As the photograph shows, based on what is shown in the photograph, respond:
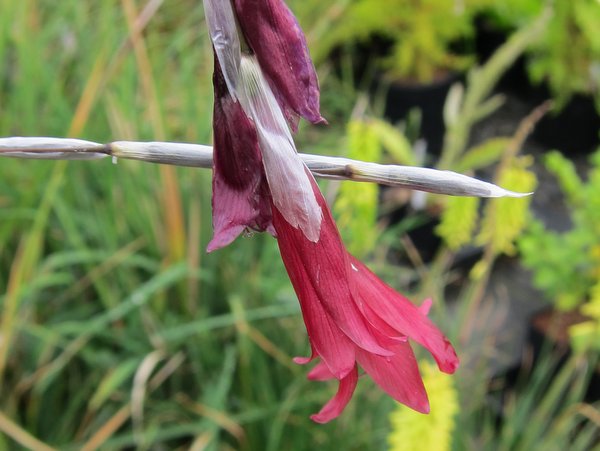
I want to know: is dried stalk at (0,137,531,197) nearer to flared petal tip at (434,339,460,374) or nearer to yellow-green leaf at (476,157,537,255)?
flared petal tip at (434,339,460,374)

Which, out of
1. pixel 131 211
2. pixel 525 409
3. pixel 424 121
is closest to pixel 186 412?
pixel 131 211

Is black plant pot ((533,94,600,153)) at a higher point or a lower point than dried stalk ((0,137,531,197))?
higher

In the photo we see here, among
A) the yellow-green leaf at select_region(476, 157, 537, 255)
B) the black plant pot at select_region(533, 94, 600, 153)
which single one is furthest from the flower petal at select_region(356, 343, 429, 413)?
the black plant pot at select_region(533, 94, 600, 153)

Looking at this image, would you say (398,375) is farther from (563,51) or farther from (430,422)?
(563,51)

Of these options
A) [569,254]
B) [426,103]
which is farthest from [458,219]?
[426,103]

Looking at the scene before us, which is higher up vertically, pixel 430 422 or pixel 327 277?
pixel 327 277

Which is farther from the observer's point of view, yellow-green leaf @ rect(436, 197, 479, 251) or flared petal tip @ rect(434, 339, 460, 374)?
yellow-green leaf @ rect(436, 197, 479, 251)

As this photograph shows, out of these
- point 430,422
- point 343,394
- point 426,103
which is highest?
point 426,103
